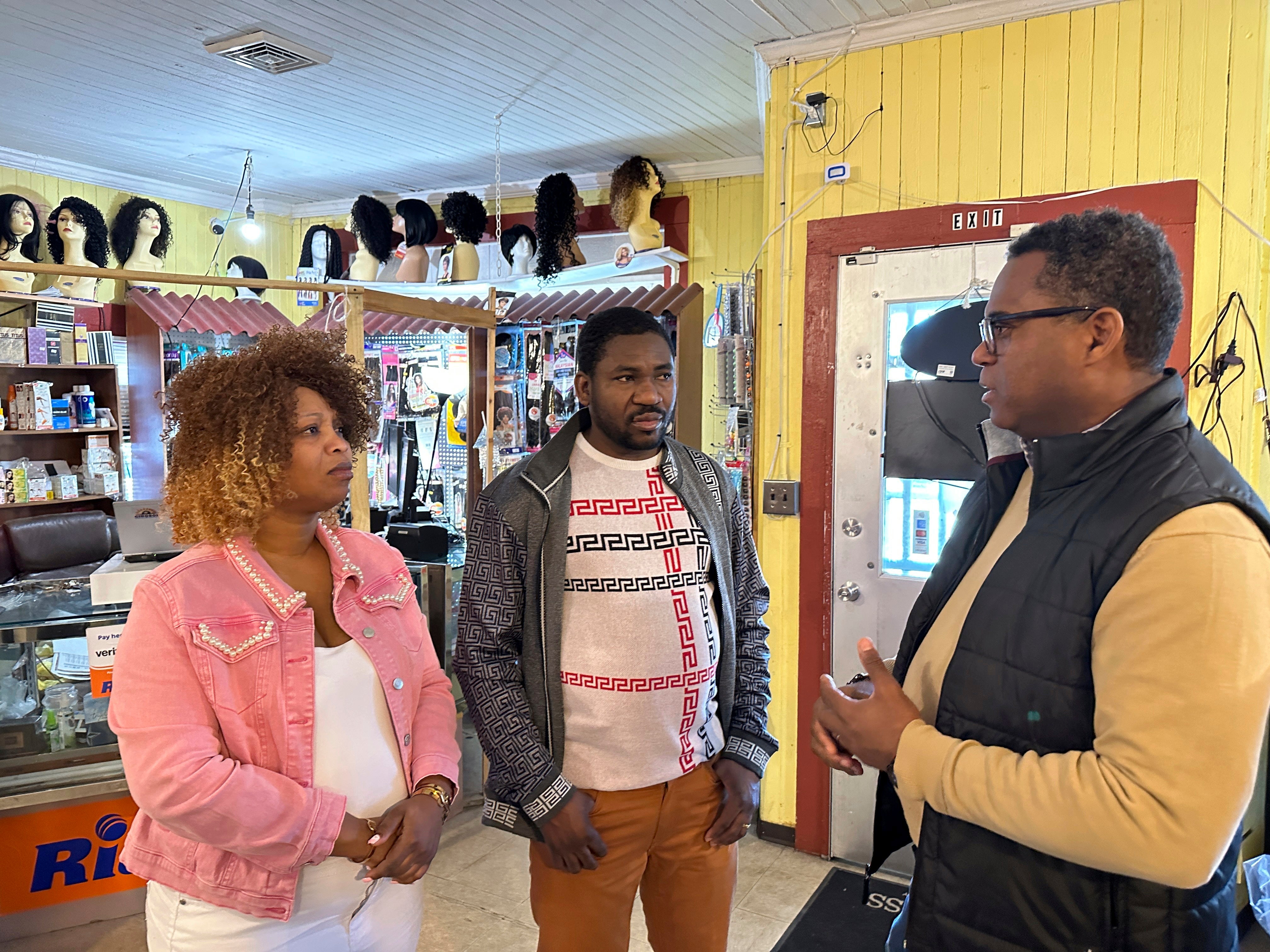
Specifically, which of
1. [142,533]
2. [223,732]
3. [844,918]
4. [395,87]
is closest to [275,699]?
[223,732]

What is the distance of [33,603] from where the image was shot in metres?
2.64

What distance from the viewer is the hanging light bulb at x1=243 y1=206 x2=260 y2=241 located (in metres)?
6.28

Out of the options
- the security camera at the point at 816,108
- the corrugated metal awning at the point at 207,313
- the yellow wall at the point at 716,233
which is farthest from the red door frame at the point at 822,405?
the corrugated metal awning at the point at 207,313

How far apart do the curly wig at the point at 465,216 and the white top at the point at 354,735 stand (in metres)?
4.10

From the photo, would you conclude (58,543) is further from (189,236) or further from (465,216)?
(465,216)

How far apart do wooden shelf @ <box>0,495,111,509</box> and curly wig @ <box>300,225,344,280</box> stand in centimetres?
204

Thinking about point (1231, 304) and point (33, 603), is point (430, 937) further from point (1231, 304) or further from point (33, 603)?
point (1231, 304)

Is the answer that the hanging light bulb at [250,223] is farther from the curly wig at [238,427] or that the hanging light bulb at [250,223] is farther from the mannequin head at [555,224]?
the curly wig at [238,427]

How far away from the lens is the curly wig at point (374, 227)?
5562mm

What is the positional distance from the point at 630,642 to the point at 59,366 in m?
5.28

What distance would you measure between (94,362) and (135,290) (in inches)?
22.3

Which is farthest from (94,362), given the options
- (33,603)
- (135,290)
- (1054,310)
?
(1054,310)

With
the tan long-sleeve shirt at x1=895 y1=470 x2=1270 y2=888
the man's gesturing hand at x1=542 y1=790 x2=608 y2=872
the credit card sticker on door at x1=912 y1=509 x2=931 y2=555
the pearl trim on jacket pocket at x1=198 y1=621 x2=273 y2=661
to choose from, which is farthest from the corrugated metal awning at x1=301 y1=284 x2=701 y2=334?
the tan long-sleeve shirt at x1=895 y1=470 x2=1270 y2=888

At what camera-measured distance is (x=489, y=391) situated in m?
3.56
